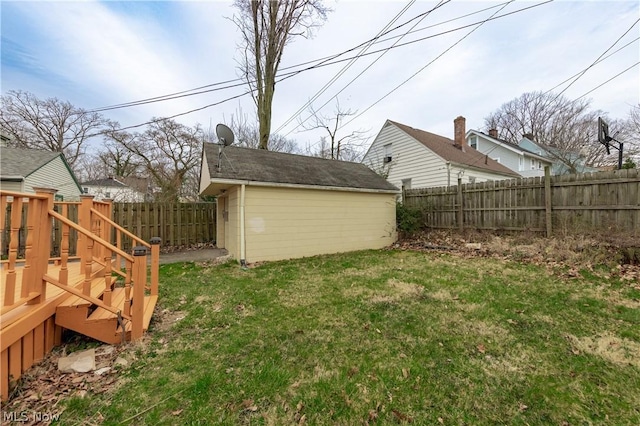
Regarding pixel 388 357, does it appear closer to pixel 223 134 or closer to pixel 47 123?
pixel 223 134

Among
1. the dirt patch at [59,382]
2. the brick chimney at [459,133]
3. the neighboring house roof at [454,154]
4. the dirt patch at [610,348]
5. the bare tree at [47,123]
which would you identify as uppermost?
the bare tree at [47,123]

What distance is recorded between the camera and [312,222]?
805 cm

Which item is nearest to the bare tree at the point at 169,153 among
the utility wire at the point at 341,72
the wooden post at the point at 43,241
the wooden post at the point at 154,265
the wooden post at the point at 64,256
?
the utility wire at the point at 341,72

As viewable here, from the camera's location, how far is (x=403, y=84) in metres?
10.0

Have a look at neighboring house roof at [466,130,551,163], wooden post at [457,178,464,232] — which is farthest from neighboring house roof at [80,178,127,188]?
neighboring house roof at [466,130,551,163]

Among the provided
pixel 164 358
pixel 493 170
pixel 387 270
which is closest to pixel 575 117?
pixel 493 170

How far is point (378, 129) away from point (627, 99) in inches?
534

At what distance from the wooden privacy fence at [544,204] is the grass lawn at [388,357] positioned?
258 centimetres

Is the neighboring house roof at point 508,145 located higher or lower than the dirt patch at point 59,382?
higher

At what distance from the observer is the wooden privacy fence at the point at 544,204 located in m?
5.89

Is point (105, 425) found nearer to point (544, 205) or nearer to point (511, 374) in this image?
point (511, 374)

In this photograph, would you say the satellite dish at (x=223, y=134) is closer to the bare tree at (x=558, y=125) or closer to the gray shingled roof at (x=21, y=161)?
the gray shingled roof at (x=21, y=161)

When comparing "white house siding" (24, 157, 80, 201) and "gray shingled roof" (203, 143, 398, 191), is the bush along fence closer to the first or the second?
"gray shingled roof" (203, 143, 398, 191)

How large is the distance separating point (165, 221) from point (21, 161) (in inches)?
362
